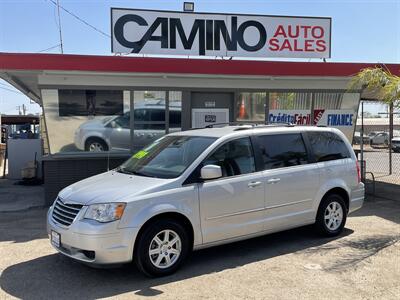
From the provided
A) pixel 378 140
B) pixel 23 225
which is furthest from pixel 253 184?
pixel 378 140

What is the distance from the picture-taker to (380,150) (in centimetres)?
3631

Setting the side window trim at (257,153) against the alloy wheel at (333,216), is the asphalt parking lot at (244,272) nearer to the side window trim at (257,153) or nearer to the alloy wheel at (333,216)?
the alloy wheel at (333,216)

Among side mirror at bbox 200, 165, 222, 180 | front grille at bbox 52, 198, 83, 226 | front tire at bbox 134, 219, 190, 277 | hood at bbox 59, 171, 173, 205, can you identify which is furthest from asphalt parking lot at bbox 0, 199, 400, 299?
side mirror at bbox 200, 165, 222, 180

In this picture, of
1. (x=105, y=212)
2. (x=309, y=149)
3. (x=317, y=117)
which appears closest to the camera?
(x=105, y=212)

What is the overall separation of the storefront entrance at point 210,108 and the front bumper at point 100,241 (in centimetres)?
593

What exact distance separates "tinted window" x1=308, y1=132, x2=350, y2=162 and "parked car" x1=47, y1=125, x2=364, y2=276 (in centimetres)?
2

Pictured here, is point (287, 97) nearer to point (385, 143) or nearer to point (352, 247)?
point (352, 247)

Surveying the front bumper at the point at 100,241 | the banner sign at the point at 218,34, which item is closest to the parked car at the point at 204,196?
the front bumper at the point at 100,241

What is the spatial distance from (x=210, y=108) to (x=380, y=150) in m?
29.1

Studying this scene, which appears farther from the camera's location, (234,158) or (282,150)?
(282,150)

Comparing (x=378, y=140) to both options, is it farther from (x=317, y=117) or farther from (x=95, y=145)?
(x=95, y=145)

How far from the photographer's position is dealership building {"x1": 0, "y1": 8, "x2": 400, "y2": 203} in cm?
963

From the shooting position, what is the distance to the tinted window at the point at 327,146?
7000 millimetres

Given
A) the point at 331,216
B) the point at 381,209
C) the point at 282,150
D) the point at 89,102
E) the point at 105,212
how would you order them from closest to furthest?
1. the point at 105,212
2. the point at 282,150
3. the point at 331,216
4. the point at 381,209
5. the point at 89,102
